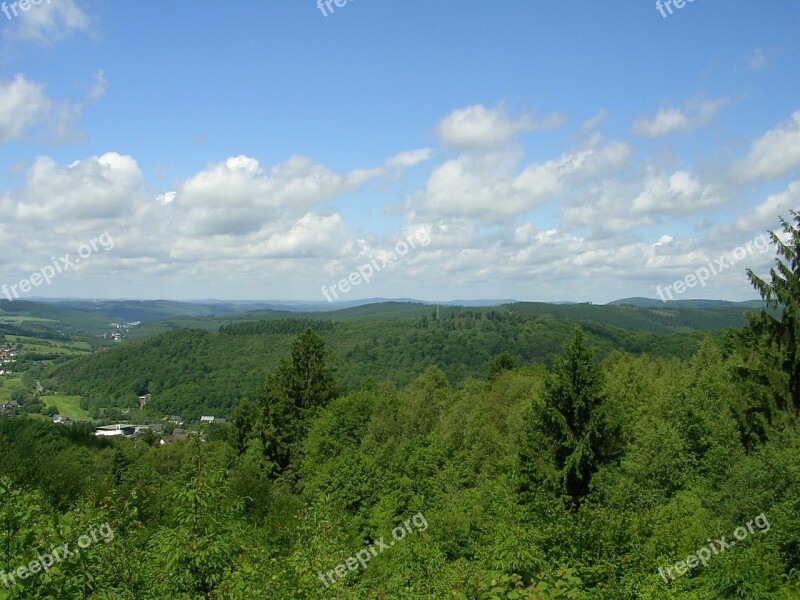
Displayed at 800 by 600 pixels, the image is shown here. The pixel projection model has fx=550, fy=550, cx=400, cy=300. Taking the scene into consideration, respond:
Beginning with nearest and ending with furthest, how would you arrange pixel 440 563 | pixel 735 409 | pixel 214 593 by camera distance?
1. pixel 214 593
2. pixel 440 563
3. pixel 735 409

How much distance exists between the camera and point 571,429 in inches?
1047

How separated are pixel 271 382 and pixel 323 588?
46665 mm

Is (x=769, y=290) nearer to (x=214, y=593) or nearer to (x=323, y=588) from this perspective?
(x=323, y=588)

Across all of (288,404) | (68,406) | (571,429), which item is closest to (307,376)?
(288,404)

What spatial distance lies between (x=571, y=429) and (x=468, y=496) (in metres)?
7.09

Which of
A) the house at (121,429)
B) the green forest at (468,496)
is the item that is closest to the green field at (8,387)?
the house at (121,429)

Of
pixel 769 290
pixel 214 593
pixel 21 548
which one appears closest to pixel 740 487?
pixel 769 290

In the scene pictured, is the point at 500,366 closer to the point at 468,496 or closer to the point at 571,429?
the point at 468,496

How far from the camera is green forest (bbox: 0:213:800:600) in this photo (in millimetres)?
10336

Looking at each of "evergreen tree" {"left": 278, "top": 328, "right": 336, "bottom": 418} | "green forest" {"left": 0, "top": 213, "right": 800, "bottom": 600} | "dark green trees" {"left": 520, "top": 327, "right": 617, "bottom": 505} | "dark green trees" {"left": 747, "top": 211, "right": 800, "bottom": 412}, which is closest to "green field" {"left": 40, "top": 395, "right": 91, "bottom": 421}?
"green forest" {"left": 0, "top": 213, "right": 800, "bottom": 600}

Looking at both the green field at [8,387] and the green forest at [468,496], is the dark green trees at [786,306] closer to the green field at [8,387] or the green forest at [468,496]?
the green forest at [468,496]

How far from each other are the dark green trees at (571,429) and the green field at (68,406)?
163 metres

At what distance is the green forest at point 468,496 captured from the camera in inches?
407

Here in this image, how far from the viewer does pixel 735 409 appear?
2372 cm
